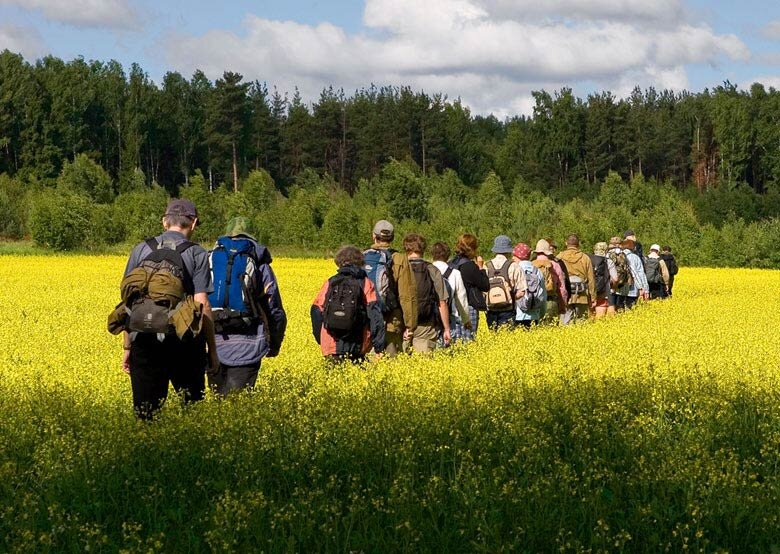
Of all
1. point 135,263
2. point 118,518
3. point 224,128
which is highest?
point 224,128

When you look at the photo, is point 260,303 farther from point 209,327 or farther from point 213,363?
point 209,327

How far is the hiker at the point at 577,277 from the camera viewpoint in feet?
53.2

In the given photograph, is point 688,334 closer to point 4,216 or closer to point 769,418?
point 769,418

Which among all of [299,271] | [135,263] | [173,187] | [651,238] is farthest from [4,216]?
[135,263]

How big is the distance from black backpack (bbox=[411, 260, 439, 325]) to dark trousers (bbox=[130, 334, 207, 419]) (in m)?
3.80

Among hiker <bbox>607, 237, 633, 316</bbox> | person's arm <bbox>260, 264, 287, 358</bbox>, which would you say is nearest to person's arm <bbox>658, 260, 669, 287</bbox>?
hiker <bbox>607, 237, 633, 316</bbox>

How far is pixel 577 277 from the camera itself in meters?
16.4

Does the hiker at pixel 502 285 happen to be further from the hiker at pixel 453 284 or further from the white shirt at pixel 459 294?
the white shirt at pixel 459 294

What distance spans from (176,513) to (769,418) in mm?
4128

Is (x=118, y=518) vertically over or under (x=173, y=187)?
under

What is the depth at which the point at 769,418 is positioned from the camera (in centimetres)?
672

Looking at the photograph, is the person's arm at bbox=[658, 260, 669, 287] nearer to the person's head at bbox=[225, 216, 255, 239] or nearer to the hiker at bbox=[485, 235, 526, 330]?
A: the hiker at bbox=[485, 235, 526, 330]

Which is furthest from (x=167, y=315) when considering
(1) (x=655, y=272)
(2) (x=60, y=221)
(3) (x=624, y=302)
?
(2) (x=60, y=221)

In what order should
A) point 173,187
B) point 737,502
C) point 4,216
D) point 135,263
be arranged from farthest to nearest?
1. point 173,187
2. point 4,216
3. point 135,263
4. point 737,502
